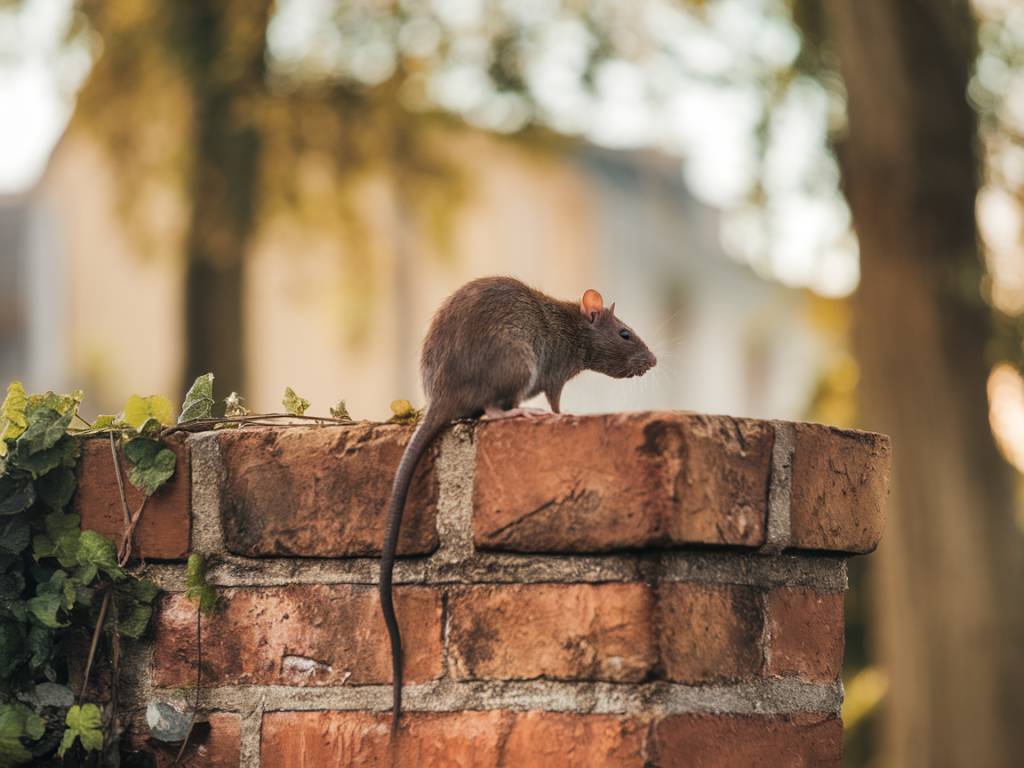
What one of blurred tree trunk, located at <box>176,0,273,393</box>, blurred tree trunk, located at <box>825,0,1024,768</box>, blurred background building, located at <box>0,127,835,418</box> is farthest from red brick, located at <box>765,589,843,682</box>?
blurred background building, located at <box>0,127,835,418</box>

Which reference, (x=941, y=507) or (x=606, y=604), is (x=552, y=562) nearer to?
(x=606, y=604)

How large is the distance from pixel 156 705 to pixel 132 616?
0.10 metres

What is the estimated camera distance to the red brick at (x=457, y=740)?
56.5 inches

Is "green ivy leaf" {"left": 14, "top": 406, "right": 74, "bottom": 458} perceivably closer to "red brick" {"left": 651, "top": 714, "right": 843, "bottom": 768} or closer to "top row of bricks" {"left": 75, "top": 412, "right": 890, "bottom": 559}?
"top row of bricks" {"left": 75, "top": 412, "right": 890, "bottom": 559}

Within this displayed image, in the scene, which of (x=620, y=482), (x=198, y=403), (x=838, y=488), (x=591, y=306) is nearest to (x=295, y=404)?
(x=198, y=403)

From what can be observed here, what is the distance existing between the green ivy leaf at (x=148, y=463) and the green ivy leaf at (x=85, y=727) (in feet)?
0.81

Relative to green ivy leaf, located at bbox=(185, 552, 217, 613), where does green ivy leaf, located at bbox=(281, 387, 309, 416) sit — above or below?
above

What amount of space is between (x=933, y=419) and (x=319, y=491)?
218 inches

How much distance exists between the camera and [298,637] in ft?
5.23

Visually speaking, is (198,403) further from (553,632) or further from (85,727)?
(553,632)

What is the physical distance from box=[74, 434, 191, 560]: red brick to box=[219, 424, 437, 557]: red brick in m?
0.06

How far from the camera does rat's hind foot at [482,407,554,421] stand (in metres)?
1.58

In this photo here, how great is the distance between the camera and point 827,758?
5.39ft

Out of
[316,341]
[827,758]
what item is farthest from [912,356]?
[316,341]
